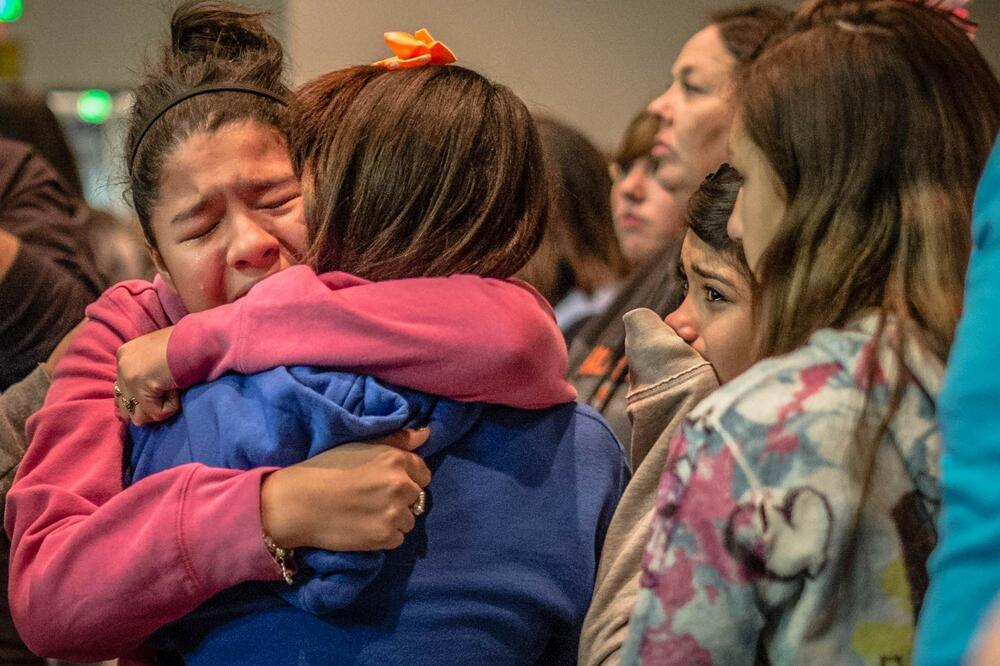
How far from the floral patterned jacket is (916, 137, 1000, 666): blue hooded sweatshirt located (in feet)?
0.89

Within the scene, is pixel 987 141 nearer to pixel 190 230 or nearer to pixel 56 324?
pixel 190 230

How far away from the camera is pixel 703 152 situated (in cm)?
281

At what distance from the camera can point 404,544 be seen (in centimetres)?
134

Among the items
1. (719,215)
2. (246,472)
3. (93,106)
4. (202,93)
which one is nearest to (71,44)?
(93,106)

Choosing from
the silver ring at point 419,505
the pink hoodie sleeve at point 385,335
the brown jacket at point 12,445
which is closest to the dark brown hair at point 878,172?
the pink hoodie sleeve at point 385,335

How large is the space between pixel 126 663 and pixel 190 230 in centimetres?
53

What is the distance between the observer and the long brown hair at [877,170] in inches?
46.1

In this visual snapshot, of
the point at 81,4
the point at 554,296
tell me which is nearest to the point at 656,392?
the point at 554,296

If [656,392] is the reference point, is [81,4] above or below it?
below

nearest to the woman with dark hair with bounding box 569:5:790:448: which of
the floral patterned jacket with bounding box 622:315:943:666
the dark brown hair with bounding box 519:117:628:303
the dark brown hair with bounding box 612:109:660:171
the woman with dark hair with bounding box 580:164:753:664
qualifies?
the dark brown hair with bounding box 612:109:660:171

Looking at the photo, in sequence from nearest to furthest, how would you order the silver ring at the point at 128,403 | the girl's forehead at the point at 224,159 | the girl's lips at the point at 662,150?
1. the silver ring at the point at 128,403
2. the girl's forehead at the point at 224,159
3. the girl's lips at the point at 662,150

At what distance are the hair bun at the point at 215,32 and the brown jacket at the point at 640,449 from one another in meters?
0.65

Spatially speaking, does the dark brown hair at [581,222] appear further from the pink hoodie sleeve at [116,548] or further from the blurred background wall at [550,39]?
the pink hoodie sleeve at [116,548]

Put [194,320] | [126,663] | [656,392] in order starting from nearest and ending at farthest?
[194,320] < [126,663] < [656,392]
